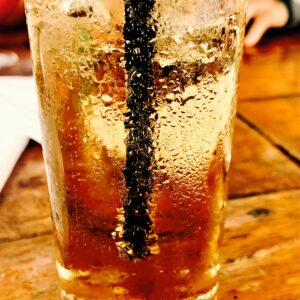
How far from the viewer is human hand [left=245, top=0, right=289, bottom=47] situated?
2.05m

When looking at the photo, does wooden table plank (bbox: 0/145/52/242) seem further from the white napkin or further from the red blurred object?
the red blurred object

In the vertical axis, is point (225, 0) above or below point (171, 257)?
above

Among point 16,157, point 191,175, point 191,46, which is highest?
point 191,46

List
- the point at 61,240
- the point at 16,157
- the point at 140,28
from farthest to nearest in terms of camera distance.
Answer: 1. the point at 16,157
2. the point at 61,240
3. the point at 140,28

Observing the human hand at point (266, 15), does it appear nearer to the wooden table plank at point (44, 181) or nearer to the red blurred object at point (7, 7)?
the red blurred object at point (7, 7)

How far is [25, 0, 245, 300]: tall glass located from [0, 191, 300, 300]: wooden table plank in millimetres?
63

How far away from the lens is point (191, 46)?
52cm

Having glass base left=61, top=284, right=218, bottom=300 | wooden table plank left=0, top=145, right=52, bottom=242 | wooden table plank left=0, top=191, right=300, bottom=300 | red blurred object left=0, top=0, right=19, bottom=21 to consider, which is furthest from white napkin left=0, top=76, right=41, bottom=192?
red blurred object left=0, top=0, right=19, bottom=21

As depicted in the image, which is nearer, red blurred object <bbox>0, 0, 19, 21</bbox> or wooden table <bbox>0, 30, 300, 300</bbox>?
wooden table <bbox>0, 30, 300, 300</bbox>

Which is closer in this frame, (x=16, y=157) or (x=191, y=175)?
(x=191, y=175)

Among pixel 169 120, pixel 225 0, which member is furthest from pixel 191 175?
pixel 225 0

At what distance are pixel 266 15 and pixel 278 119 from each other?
1.14m

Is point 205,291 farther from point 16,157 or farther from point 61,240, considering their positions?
point 16,157

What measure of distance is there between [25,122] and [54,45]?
499 millimetres
